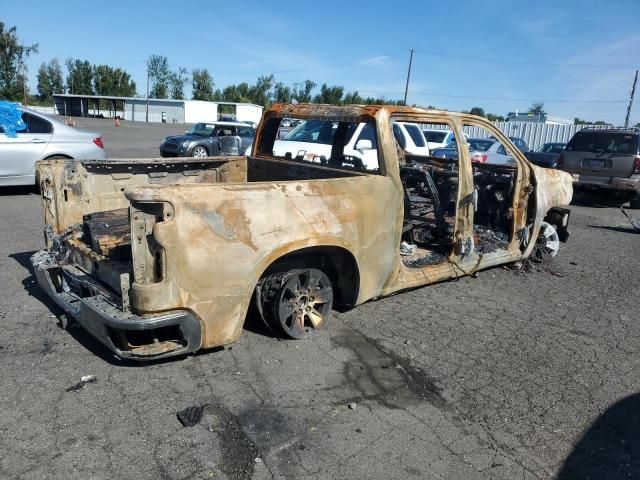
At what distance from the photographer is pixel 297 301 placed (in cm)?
376

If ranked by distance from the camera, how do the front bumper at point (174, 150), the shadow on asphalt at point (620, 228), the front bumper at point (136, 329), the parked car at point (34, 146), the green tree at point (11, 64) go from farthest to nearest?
1. the green tree at point (11, 64)
2. the front bumper at point (174, 150)
3. the shadow on asphalt at point (620, 228)
4. the parked car at point (34, 146)
5. the front bumper at point (136, 329)

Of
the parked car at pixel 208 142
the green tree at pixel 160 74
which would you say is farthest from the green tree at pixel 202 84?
the parked car at pixel 208 142

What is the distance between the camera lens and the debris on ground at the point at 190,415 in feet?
9.18

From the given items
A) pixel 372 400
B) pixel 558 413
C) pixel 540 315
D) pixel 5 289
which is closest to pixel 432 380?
pixel 372 400

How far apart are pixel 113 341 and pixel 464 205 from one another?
3293 mm

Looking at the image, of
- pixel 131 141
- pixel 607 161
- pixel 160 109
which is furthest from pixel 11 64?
pixel 607 161

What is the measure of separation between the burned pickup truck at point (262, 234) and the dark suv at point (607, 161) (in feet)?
21.8

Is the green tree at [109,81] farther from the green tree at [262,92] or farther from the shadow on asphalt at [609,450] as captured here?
the shadow on asphalt at [609,450]

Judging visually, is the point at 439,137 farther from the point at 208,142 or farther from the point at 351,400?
the point at 351,400

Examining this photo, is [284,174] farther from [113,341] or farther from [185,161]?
[113,341]

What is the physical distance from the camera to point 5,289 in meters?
4.68

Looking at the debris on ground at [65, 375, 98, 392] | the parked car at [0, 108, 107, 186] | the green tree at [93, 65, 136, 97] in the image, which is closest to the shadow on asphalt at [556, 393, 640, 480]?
the debris on ground at [65, 375, 98, 392]

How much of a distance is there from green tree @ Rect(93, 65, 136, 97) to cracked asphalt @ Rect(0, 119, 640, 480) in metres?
90.8

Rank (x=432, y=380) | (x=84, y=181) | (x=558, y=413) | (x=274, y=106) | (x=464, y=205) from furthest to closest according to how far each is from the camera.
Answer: (x=274, y=106)
(x=464, y=205)
(x=84, y=181)
(x=432, y=380)
(x=558, y=413)
